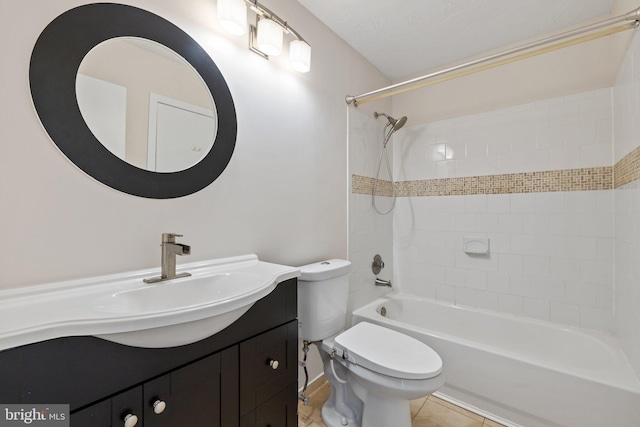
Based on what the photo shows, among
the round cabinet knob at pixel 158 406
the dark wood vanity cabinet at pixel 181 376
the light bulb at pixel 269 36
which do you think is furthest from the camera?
the light bulb at pixel 269 36

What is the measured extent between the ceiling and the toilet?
1.52m

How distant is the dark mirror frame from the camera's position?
823mm

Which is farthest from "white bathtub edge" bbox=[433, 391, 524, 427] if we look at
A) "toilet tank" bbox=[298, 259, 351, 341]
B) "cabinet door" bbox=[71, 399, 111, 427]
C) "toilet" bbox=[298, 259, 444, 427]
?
"cabinet door" bbox=[71, 399, 111, 427]

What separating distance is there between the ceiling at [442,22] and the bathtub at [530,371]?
1.94 meters

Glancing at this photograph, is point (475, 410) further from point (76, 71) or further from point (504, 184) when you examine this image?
point (76, 71)

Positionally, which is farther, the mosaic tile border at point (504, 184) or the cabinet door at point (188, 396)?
the mosaic tile border at point (504, 184)

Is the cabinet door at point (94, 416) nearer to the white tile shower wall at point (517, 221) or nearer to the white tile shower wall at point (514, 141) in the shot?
the white tile shower wall at point (517, 221)

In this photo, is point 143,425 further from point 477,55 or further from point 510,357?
point 477,55

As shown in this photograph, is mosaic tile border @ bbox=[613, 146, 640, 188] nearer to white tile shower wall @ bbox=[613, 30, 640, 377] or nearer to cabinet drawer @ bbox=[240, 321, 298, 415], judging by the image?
white tile shower wall @ bbox=[613, 30, 640, 377]

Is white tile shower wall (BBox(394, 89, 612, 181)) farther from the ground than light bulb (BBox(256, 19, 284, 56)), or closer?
closer

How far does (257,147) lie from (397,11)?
1204 mm

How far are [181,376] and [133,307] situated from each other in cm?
28

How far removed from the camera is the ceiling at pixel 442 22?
1593 millimetres

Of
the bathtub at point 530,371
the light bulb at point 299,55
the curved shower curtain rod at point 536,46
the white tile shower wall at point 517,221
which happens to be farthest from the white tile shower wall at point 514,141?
the light bulb at point 299,55
